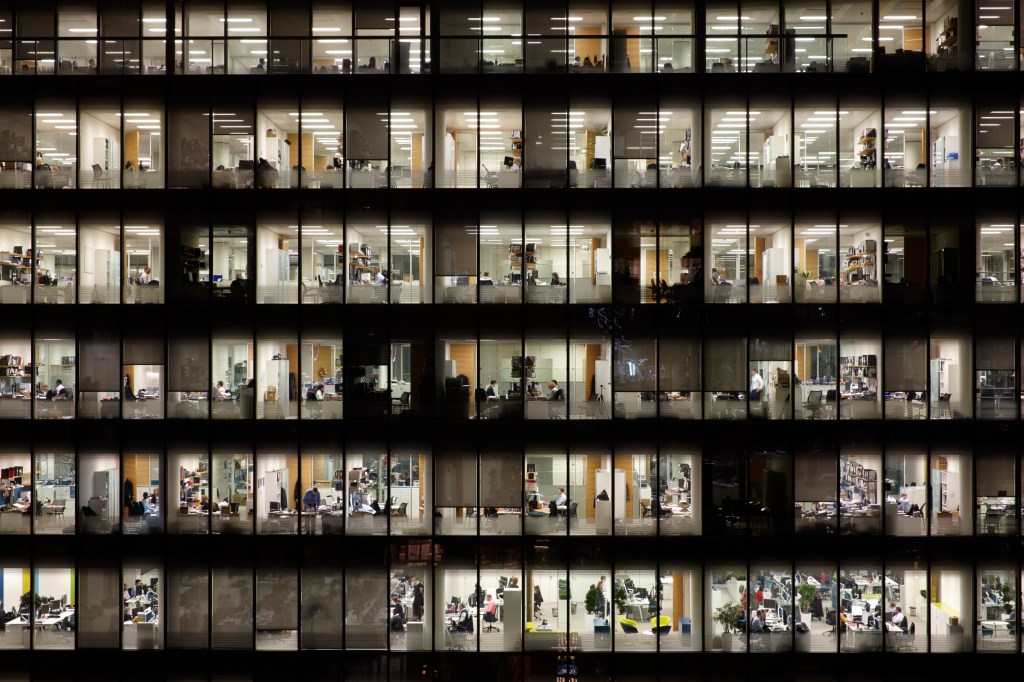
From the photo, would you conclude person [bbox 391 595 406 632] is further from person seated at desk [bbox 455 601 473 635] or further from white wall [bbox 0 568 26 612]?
white wall [bbox 0 568 26 612]

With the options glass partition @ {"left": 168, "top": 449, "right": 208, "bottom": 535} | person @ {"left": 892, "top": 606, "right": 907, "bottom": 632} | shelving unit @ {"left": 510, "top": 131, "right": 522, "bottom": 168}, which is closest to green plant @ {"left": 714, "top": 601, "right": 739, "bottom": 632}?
person @ {"left": 892, "top": 606, "right": 907, "bottom": 632}

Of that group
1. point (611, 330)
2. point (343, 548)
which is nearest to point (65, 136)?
point (343, 548)

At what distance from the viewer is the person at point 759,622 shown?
1603 centimetres

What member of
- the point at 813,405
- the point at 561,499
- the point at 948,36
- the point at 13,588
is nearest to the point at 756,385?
the point at 813,405

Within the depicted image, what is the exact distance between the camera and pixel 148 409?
16484 mm

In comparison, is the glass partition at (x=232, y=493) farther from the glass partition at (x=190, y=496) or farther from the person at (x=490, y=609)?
the person at (x=490, y=609)

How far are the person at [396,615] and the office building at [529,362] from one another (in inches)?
6.5

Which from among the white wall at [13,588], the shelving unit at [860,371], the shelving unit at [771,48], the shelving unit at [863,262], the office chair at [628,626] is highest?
the shelving unit at [771,48]

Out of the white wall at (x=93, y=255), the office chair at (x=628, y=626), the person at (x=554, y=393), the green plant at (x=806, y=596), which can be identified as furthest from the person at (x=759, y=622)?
the white wall at (x=93, y=255)

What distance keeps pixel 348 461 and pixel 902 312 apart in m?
14.2

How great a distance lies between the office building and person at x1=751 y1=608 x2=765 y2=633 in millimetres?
143

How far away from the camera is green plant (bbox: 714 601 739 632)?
52.7 ft

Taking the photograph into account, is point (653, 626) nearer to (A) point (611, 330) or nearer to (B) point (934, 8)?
(A) point (611, 330)

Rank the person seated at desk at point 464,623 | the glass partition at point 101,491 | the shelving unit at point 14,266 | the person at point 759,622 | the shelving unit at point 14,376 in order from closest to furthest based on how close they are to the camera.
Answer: the person at point 759,622, the person seated at desk at point 464,623, the glass partition at point 101,491, the shelving unit at point 14,376, the shelving unit at point 14,266
